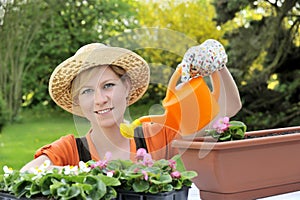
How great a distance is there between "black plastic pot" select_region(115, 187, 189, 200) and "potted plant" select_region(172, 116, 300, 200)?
0.30m

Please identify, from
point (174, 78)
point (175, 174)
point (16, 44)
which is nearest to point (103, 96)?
point (174, 78)

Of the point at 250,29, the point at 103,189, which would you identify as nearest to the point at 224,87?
the point at 103,189

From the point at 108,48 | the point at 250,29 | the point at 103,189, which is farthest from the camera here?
the point at 250,29

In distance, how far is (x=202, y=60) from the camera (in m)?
1.40

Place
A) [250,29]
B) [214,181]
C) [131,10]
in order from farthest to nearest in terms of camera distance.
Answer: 1. [131,10]
2. [250,29]
3. [214,181]

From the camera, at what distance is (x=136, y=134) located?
1.49 m

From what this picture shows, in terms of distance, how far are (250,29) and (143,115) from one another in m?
4.38

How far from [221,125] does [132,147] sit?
24 centimetres

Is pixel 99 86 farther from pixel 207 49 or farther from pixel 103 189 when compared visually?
pixel 103 189

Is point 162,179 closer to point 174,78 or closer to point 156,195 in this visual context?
point 156,195

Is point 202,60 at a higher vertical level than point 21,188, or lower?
higher

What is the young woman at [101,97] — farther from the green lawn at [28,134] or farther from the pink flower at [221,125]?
the green lawn at [28,134]

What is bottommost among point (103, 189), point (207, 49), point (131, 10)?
point (103, 189)

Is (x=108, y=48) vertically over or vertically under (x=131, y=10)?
under
